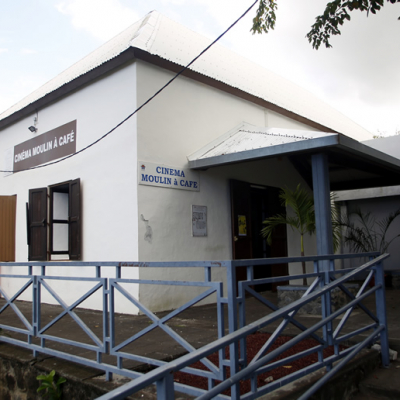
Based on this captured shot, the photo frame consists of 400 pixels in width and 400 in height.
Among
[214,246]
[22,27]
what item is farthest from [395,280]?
[22,27]

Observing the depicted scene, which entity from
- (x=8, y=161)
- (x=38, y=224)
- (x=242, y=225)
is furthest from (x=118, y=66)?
(x=8, y=161)

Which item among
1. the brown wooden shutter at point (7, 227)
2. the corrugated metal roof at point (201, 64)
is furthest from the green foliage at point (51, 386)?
the brown wooden shutter at point (7, 227)

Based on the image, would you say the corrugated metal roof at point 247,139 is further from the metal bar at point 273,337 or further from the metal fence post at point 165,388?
the metal fence post at point 165,388

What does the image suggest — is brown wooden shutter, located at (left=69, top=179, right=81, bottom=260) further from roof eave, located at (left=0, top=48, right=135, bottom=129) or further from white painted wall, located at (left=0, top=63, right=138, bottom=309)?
roof eave, located at (left=0, top=48, right=135, bottom=129)

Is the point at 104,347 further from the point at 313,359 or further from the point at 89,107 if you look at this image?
the point at 89,107

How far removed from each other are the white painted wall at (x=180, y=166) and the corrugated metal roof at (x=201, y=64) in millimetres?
382

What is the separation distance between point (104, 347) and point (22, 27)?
621 centimetres

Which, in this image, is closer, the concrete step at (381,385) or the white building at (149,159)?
the concrete step at (381,385)

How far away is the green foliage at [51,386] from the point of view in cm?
337

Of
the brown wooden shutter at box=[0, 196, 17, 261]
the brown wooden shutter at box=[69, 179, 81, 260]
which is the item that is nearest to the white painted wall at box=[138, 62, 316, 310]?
the brown wooden shutter at box=[69, 179, 81, 260]

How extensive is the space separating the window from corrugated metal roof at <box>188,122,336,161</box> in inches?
90.4

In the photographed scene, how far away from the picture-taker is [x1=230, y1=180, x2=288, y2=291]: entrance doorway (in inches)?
313

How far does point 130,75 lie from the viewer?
680 centimetres

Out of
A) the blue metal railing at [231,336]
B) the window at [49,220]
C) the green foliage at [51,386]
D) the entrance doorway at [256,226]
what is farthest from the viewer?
the entrance doorway at [256,226]
